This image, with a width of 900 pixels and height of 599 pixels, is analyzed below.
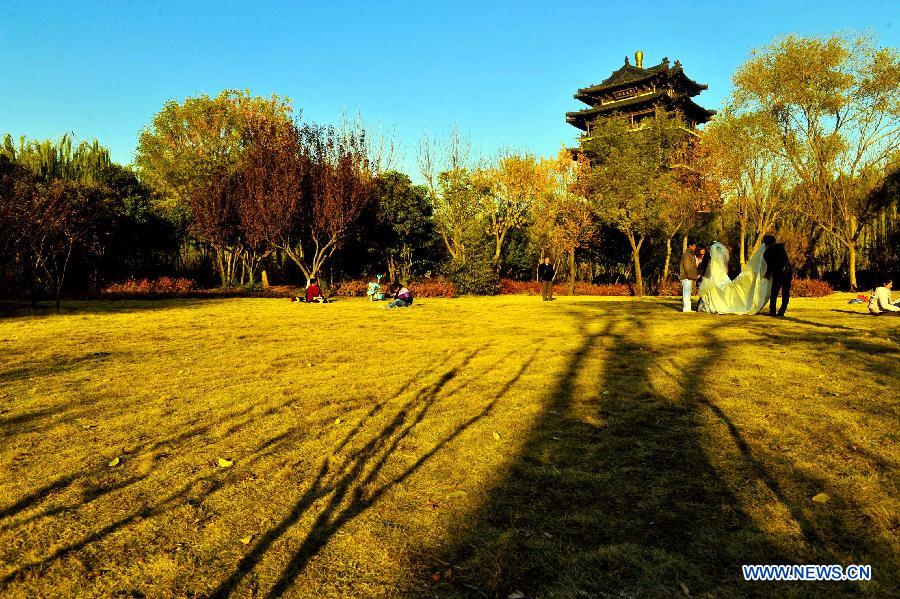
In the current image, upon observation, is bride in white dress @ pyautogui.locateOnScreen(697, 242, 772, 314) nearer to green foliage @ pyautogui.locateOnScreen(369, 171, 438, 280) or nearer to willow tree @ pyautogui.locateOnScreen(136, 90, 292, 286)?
green foliage @ pyautogui.locateOnScreen(369, 171, 438, 280)

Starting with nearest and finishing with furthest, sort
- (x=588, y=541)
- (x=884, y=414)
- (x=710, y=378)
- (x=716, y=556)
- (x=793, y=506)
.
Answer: (x=716, y=556)
(x=588, y=541)
(x=793, y=506)
(x=884, y=414)
(x=710, y=378)

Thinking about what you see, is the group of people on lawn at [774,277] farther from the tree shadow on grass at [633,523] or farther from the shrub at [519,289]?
the shrub at [519,289]

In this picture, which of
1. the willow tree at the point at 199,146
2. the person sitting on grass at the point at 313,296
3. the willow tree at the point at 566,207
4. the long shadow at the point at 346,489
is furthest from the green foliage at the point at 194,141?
the long shadow at the point at 346,489

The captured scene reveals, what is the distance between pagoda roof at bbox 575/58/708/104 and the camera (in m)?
47.4

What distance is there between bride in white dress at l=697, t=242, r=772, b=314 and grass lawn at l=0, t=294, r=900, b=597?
5.12 metres

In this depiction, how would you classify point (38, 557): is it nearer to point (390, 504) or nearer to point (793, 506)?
point (390, 504)

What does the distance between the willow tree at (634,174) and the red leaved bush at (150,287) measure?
24.5 m

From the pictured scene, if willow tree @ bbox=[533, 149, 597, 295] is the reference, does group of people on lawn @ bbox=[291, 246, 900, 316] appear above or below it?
below

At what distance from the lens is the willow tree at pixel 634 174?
3077 centimetres

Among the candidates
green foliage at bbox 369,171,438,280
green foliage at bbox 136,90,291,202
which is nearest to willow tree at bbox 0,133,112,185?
green foliage at bbox 136,90,291,202

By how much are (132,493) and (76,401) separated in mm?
3183

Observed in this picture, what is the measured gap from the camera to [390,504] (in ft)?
11.6

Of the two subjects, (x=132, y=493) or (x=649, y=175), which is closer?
(x=132, y=493)

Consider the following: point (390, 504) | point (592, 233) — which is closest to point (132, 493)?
point (390, 504)
